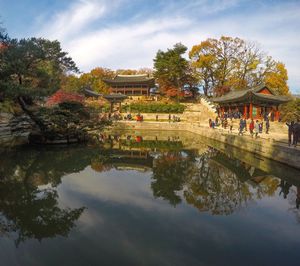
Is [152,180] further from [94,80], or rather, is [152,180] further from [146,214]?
[94,80]

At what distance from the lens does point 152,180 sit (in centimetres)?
1253

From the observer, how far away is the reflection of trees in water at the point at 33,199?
7242 millimetres

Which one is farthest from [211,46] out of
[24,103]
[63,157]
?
[63,157]

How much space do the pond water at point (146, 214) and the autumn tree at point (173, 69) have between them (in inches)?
1532

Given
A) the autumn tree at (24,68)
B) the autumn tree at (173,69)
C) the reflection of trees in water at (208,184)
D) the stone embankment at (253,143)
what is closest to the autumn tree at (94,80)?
the autumn tree at (173,69)

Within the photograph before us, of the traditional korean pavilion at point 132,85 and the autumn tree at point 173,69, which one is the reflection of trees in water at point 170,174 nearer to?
the autumn tree at point 173,69

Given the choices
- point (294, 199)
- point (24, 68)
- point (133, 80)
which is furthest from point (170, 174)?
point (133, 80)

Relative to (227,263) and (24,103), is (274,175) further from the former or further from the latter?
(24,103)

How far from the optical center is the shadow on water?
26.4ft

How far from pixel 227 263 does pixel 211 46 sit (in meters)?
50.9

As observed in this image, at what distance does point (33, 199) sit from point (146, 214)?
418cm

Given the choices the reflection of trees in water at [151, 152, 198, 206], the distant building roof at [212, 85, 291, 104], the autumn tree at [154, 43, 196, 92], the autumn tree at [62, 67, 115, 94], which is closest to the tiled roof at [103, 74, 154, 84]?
the autumn tree at [154, 43, 196, 92]

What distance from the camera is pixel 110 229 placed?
23.7 ft

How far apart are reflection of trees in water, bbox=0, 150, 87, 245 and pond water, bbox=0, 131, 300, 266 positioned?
29 mm
